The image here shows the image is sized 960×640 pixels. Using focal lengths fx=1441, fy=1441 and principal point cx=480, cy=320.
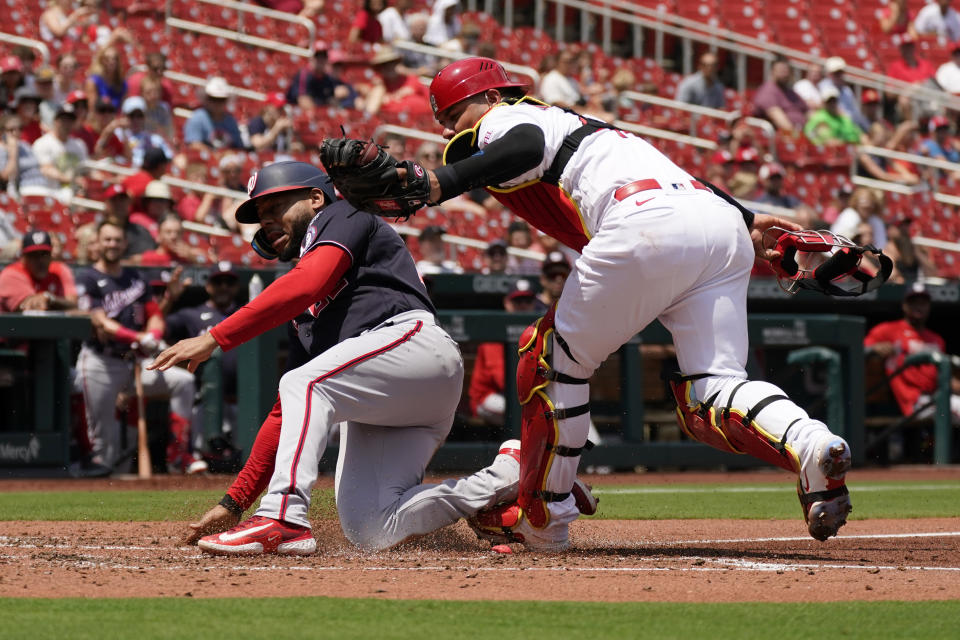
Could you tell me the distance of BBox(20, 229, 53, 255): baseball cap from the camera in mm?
9844

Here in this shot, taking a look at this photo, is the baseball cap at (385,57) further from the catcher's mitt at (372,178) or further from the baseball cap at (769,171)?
the catcher's mitt at (372,178)

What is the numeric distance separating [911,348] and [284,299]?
852cm

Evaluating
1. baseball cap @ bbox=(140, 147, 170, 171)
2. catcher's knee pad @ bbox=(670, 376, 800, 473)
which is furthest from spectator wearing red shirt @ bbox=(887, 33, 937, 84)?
catcher's knee pad @ bbox=(670, 376, 800, 473)

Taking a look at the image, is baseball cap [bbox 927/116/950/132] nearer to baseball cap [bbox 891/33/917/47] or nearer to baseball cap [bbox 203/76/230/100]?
baseball cap [bbox 891/33/917/47]

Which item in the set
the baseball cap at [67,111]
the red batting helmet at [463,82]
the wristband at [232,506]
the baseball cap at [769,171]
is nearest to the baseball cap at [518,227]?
the baseball cap at [769,171]

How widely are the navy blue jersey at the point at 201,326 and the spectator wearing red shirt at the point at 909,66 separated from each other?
11131 mm

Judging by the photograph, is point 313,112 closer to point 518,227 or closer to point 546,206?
point 518,227

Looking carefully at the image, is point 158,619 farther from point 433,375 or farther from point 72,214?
point 72,214

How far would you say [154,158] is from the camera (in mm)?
11609

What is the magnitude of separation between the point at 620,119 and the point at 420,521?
11.2 m

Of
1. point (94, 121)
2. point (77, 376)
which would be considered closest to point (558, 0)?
point (94, 121)

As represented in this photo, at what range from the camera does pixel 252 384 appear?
10.1 m

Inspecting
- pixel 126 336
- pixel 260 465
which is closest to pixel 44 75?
pixel 126 336

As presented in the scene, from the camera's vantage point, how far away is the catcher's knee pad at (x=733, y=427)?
4641 millimetres
